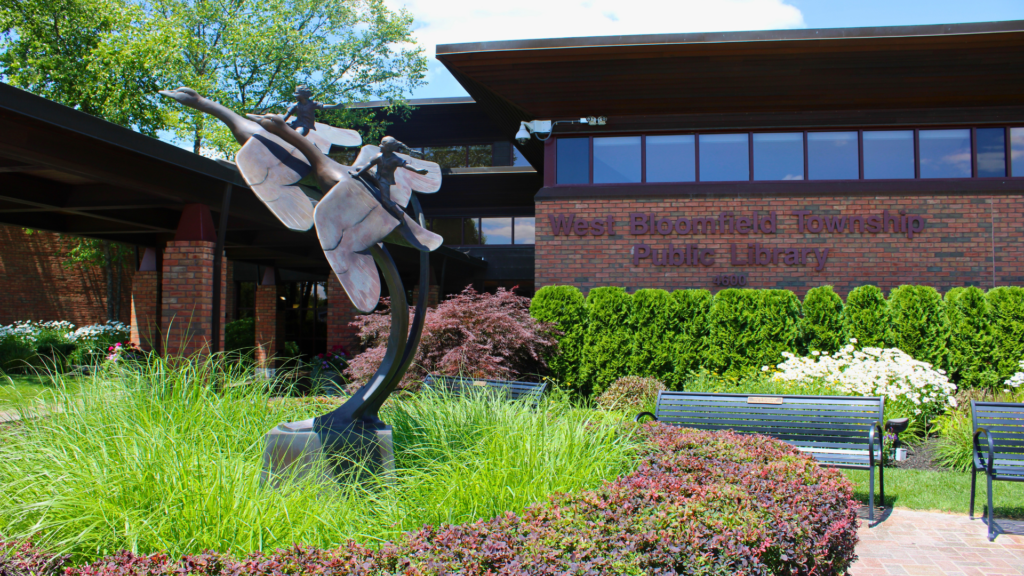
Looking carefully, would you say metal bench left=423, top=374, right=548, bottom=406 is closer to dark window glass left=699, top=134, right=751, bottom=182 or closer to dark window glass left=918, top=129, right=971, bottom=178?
dark window glass left=699, top=134, right=751, bottom=182

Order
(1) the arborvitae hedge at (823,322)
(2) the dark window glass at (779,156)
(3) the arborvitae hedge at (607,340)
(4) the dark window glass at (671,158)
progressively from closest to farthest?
(1) the arborvitae hedge at (823,322) → (3) the arborvitae hedge at (607,340) → (2) the dark window glass at (779,156) → (4) the dark window glass at (671,158)

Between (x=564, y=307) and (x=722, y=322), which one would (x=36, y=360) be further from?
(x=722, y=322)

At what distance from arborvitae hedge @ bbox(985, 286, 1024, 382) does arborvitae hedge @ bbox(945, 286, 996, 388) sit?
3.3 inches

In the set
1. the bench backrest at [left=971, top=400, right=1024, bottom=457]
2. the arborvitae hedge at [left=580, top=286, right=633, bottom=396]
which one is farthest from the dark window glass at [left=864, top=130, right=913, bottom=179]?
the bench backrest at [left=971, top=400, right=1024, bottom=457]

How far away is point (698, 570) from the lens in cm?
259

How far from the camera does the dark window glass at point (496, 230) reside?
19.6 m

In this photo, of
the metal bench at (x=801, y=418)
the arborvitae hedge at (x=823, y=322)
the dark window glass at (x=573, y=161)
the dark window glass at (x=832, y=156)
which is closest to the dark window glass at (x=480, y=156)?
the dark window glass at (x=573, y=161)

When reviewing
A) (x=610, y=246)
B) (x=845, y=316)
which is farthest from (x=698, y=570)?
(x=610, y=246)

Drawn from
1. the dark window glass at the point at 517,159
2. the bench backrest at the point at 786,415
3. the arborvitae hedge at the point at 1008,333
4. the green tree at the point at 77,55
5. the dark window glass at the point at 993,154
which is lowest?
the bench backrest at the point at 786,415

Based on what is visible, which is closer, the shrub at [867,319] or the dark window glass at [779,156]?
the shrub at [867,319]

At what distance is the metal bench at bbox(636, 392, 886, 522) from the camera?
18.7 ft

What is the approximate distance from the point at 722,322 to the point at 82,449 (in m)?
8.72

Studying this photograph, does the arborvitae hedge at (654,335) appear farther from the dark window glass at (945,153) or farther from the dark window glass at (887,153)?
the dark window glass at (945,153)

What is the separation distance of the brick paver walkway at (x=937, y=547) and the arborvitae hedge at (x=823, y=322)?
15.9 ft
